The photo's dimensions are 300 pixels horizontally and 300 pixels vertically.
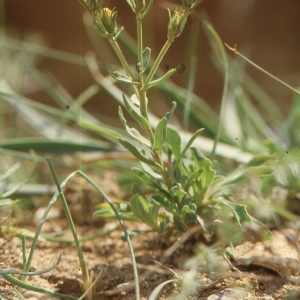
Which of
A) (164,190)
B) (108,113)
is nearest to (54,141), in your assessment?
(164,190)

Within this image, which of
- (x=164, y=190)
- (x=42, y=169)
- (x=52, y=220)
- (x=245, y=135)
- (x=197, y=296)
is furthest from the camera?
(x=42, y=169)

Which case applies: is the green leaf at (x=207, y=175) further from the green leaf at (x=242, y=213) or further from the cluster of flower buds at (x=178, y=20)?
the cluster of flower buds at (x=178, y=20)

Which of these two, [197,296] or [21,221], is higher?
[21,221]

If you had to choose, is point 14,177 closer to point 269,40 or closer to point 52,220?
point 52,220

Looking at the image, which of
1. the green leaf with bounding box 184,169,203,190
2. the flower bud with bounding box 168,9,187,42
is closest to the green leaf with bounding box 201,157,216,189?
the green leaf with bounding box 184,169,203,190

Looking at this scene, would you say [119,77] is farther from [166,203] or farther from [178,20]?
[166,203]

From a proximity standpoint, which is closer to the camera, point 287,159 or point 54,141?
point 287,159

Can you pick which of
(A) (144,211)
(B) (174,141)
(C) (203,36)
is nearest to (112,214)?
(A) (144,211)
